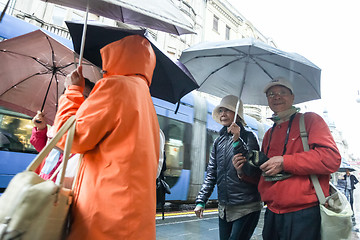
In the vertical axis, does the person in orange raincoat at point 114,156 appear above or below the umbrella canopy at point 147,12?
below

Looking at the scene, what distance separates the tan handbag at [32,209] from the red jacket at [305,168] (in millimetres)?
1458

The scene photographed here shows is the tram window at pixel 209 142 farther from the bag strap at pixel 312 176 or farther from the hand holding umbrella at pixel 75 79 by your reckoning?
the hand holding umbrella at pixel 75 79

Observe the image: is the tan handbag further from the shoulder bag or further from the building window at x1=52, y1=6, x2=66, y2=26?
the building window at x1=52, y1=6, x2=66, y2=26

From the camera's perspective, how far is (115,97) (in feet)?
4.23

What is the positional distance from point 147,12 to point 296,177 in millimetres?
1521

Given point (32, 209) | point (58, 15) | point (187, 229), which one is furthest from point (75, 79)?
point (58, 15)

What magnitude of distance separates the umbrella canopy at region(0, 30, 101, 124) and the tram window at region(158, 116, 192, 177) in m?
4.32

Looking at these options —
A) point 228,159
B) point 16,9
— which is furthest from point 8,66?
point 16,9

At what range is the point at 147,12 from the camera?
4.50ft

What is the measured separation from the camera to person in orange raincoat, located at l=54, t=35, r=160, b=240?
114 cm

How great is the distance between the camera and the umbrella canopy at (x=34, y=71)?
8.18ft

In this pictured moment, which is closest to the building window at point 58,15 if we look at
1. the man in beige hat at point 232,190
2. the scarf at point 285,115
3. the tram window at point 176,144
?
the tram window at point 176,144

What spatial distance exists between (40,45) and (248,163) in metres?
2.41

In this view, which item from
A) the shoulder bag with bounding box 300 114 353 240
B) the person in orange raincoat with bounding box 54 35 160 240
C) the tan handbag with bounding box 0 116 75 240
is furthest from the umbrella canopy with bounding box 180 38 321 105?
the tan handbag with bounding box 0 116 75 240
